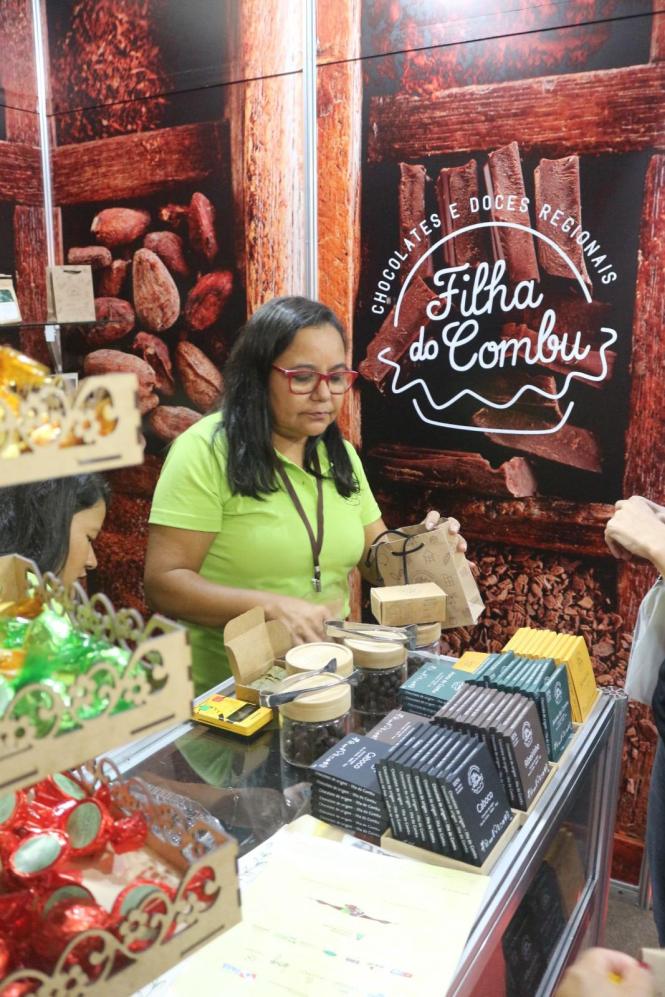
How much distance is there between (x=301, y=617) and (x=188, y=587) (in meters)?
0.39

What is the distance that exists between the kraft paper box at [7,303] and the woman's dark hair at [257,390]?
1.58m

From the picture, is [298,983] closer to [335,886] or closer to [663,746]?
[335,886]

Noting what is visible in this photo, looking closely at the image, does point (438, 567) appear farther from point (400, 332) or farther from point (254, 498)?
point (400, 332)

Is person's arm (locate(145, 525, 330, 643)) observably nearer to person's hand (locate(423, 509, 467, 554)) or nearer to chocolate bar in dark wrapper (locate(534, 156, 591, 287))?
person's hand (locate(423, 509, 467, 554))

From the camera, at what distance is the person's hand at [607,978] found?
0.96m

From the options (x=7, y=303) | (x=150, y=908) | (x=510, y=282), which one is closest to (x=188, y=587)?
(x=150, y=908)

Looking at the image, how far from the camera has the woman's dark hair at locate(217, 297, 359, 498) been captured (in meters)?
2.21

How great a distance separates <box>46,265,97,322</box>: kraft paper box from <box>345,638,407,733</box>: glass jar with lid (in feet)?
8.66

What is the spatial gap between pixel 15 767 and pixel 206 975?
1.81ft

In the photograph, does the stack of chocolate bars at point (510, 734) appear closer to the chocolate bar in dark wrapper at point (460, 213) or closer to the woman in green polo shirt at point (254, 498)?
the woman in green polo shirt at point (254, 498)

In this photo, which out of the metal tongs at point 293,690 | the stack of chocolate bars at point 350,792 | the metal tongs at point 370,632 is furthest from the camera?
the metal tongs at point 370,632

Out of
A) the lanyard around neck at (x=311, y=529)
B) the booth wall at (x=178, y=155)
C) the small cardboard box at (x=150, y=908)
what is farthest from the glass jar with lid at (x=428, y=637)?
the booth wall at (x=178, y=155)

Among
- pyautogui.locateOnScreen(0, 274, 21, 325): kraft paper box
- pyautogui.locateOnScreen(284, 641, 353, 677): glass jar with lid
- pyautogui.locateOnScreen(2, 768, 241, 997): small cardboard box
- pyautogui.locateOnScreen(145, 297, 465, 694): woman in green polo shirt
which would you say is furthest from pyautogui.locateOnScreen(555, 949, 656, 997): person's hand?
pyautogui.locateOnScreen(0, 274, 21, 325): kraft paper box

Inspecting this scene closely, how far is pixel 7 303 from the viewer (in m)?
3.45
